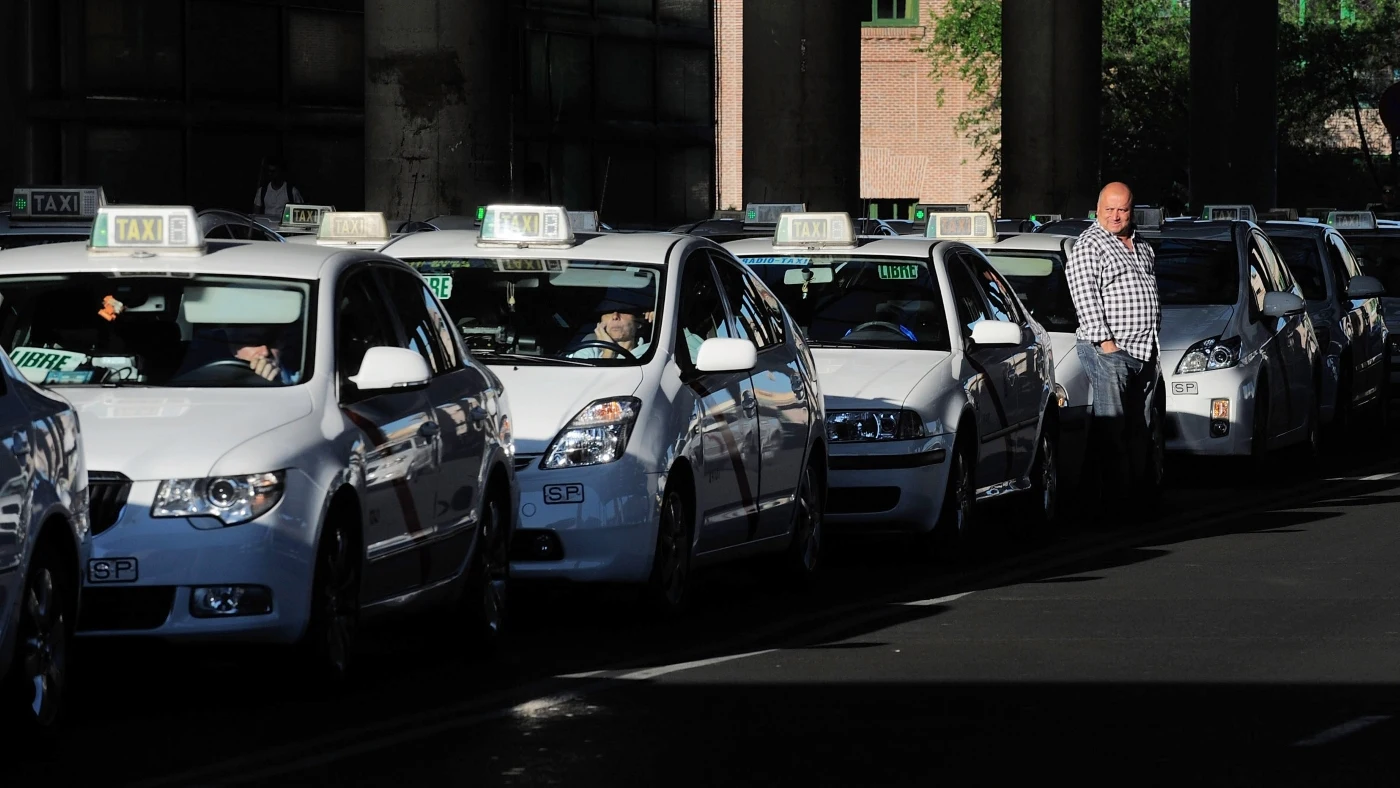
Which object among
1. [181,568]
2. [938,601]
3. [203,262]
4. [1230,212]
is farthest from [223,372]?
[1230,212]

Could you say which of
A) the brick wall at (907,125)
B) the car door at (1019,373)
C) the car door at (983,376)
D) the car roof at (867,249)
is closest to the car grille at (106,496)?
the car door at (983,376)

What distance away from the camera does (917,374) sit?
13562 millimetres

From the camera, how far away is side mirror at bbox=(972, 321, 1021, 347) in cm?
1388

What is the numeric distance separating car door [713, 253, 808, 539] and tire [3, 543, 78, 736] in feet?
14.9

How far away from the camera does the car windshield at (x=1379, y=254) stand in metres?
27.1

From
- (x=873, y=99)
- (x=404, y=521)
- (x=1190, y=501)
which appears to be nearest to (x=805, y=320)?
(x=1190, y=501)

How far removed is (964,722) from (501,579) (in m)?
2.44

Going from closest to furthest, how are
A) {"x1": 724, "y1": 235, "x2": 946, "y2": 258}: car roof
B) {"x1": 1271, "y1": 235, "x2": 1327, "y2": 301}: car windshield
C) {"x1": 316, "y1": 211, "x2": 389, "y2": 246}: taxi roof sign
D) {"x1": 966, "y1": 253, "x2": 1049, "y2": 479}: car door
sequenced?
{"x1": 316, "y1": 211, "x2": 389, "y2": 246}: taxi roof sign → {"x1": 724, "y1": 235, "x2": 946, "y2": 258}: car roof → {"x1": 966, "y1": 253, "x2": 1049, "y2": 479}: car door → {"x1": 1271, "y1": 235, "x2": 1327, "y2": 301}: car windshield

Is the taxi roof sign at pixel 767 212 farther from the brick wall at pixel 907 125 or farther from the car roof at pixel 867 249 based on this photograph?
the brick wall at pixel 907 125

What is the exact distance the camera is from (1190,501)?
17.6 metres

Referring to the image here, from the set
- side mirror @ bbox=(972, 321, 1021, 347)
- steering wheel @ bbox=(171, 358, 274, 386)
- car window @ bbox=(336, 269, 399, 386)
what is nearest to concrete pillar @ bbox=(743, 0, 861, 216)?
side mirror @ bbox=(972, 321, 1021, 347)

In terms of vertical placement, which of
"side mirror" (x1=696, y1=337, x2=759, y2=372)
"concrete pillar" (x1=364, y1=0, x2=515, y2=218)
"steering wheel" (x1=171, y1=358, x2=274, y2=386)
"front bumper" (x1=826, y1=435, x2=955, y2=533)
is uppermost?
"concrete pillar" (x1=364, y1=0, x2=515, y2=218)

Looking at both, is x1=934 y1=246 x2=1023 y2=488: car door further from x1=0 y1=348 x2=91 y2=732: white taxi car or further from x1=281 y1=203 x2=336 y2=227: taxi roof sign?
x1=281 y1=203 x2=336 y2=227: taxi roof sign

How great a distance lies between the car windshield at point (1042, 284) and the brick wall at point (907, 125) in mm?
49684
